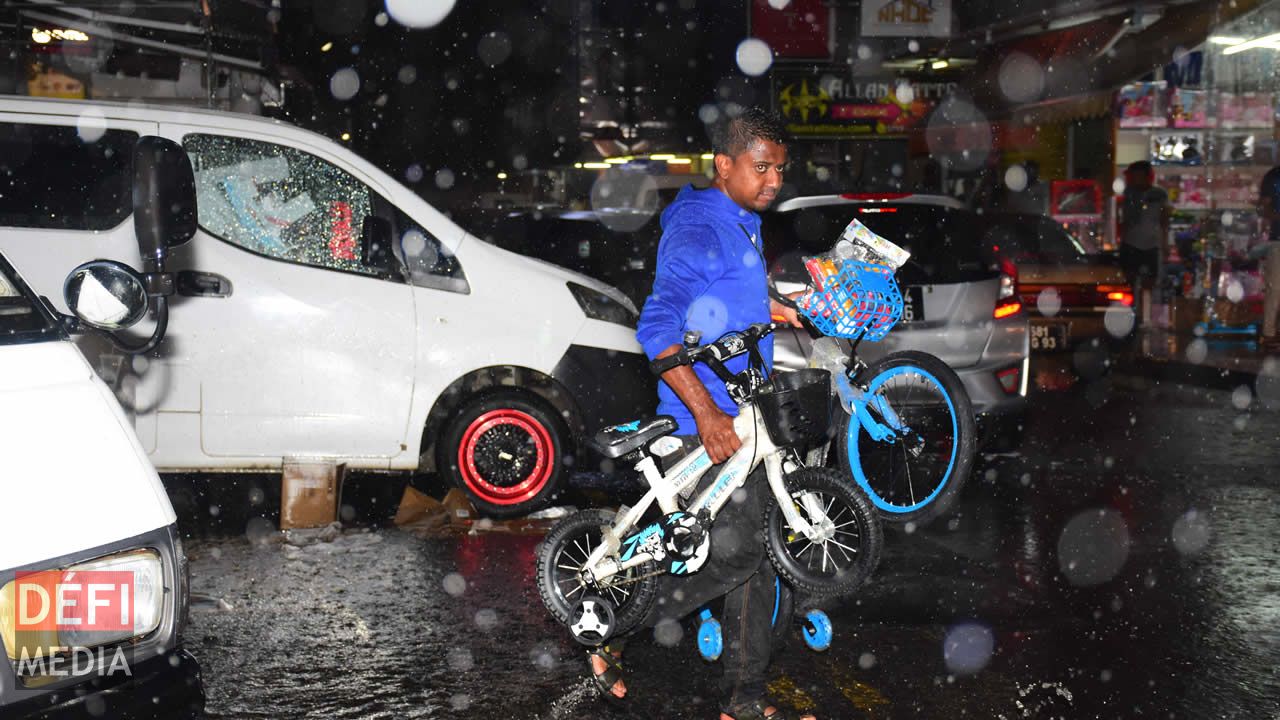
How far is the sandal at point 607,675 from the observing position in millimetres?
4547

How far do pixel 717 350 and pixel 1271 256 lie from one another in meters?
11.7

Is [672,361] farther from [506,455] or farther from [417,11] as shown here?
[417,11]

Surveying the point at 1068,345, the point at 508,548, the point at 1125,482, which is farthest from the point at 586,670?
the point at 1068,345

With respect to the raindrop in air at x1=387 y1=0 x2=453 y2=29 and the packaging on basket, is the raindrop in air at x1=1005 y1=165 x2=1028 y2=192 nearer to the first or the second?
the raindrop in air at x1=387 y1=0 x2=453 y2=29

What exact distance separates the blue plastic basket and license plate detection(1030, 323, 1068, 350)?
779 centimetres

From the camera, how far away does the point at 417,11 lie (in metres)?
33.8

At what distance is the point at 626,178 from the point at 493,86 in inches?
570

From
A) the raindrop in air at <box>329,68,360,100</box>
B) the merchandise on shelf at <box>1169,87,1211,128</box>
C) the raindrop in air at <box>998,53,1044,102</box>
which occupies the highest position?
the raindrop in air at <box>329,68,360,100</box>

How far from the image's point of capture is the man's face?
4.26 m

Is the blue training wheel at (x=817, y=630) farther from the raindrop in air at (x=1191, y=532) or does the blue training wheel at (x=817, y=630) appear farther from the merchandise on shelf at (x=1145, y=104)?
the merchandise on shelf at (x=1145, y=104)

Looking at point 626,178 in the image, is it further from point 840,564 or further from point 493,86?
point 840,564

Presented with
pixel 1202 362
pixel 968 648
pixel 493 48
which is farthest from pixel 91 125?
pixel 493 48

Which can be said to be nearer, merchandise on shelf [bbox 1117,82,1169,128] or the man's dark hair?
the man's dark hair

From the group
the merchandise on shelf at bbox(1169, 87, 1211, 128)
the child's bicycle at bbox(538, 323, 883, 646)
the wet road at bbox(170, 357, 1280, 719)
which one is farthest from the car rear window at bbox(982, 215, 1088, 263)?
the child's bicycle at bbox(538, 323, 883, 646)
